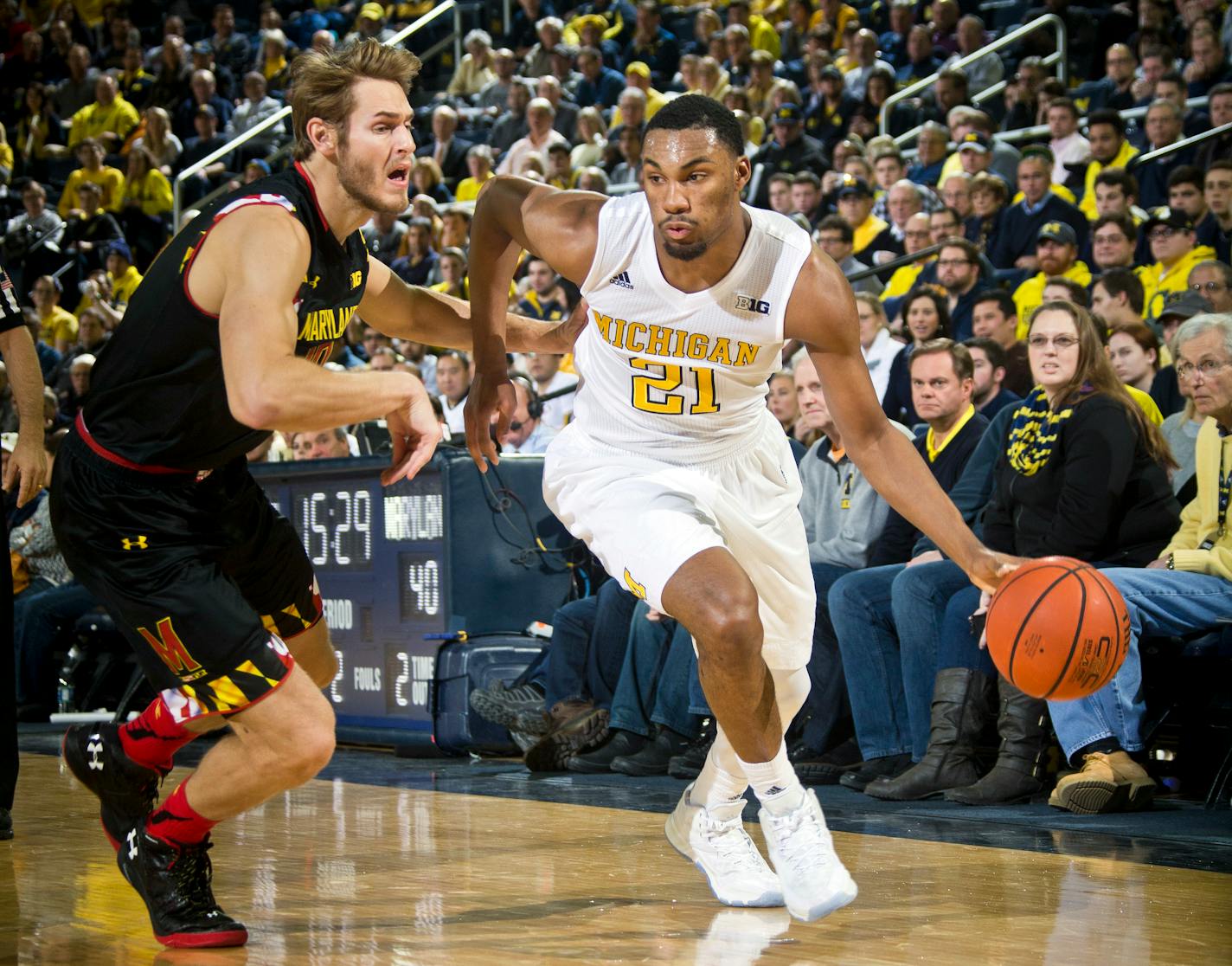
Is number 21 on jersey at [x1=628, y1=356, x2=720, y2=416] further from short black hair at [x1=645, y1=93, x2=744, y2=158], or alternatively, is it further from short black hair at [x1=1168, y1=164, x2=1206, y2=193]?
short black hair at [x1=1168, y1=164, x2=1206, y2=193]

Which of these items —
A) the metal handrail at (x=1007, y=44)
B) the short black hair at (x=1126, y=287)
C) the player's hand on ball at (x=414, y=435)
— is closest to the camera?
the player's hand on ball at (x=414, y=435)

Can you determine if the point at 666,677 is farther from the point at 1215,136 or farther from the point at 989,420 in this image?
the point at 1215,136

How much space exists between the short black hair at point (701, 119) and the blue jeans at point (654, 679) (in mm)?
2922

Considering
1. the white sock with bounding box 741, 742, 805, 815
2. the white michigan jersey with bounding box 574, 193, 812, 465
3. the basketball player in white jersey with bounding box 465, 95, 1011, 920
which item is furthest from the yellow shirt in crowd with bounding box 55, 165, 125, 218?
the white sock with bounding box 741, 742, 805, 815

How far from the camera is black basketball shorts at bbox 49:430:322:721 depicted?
3.36m

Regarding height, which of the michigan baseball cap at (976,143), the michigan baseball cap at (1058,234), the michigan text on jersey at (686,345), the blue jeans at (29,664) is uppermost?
the michigan baseball cap at (976,143)

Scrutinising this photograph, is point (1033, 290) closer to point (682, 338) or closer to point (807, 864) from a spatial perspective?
→ point (682, 338)

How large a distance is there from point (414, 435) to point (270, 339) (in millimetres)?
365

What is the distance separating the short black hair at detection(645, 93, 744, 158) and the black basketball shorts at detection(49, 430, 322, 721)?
1321 millimetres

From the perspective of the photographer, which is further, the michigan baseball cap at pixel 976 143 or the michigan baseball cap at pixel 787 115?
the michigan baseball cap at pixel 787 115

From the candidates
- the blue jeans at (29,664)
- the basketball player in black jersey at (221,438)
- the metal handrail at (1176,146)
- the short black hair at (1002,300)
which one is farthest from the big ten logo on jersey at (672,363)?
the blue jeans at (29,664)

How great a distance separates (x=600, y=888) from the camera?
154 inches

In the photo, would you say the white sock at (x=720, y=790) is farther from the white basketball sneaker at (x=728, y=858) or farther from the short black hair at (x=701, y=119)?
the short black hair at (x=701, y=119)

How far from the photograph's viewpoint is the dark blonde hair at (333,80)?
3.51m
